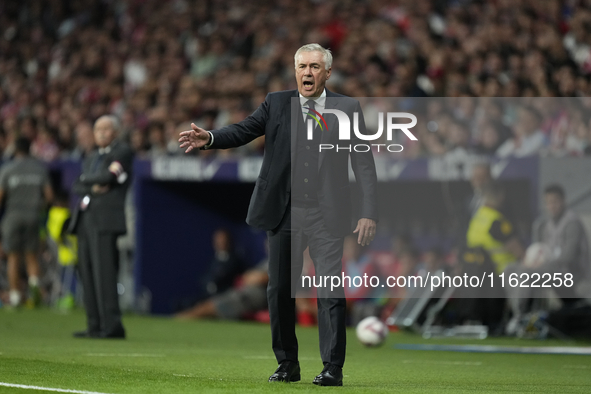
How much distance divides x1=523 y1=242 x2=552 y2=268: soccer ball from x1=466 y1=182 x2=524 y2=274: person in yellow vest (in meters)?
0.12

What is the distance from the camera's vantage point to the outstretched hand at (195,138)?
18.9 feet

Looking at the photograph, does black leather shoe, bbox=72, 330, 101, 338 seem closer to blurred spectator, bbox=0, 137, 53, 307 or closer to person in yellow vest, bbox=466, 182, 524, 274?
person in yellow vest, bbox=466, 182, 524, 274

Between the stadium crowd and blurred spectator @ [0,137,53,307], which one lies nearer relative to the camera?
the stadium crowd

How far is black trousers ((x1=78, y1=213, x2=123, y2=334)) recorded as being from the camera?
32.3ft

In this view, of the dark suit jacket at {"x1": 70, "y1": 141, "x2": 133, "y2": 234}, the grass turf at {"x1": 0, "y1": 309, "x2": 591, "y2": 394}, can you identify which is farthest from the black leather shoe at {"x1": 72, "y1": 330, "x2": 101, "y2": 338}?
the dark suit jacket at {"x1": 70, "y1": 141, "x2": 133, "y2": 234}

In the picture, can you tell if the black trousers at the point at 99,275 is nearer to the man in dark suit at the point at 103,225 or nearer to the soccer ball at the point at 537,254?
the man in dark suit at the point at 103,225

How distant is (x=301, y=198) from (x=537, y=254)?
14.4 feet

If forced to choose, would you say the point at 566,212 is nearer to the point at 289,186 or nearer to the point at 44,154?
the point at 289,186

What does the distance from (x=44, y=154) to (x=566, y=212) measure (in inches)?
429

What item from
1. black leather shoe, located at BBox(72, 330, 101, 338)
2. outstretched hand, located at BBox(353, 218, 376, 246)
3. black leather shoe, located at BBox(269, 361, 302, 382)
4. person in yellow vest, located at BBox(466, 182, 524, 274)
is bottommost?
black leather shoe, located at BBox(72, 330, 101, 338)

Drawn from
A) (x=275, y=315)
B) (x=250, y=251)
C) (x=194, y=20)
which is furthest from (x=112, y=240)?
(x=194, y=20)

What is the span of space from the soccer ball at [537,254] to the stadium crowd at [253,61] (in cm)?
132

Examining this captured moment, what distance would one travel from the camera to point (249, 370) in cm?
712

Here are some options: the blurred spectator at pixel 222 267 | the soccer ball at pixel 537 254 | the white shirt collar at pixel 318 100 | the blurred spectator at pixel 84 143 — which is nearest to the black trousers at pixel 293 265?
the white shirt collar at pixel 318 100
